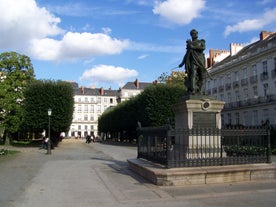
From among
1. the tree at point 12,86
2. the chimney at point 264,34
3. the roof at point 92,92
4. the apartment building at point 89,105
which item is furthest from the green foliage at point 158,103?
the roof at point 92,92

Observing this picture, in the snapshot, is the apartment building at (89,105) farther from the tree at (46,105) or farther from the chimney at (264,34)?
the tree at (46,105)

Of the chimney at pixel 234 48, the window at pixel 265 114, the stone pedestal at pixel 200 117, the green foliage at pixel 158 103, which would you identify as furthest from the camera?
the chimney at pixel 234 48

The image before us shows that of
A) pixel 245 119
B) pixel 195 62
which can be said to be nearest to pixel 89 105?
pixel 245 119

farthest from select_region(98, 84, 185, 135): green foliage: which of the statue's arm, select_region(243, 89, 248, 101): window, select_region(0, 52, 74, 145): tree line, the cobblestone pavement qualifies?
the cobblestone pavement

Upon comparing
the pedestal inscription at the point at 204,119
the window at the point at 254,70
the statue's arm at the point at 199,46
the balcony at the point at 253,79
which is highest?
the window at the point at 254,70

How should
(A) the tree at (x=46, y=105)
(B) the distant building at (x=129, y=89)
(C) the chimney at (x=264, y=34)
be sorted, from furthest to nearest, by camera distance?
(B) the distant building at (x=129, y=89)
(C) the chimney at (x=264, y=34)
(A) the tree at (x=46, y=105)

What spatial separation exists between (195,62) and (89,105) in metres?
132

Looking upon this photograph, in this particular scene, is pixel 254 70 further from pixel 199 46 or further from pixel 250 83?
pixel 199 46

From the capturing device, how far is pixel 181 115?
1328cm

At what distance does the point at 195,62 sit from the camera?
532 inches

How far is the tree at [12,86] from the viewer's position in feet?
150

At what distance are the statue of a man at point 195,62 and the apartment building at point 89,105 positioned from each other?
12310 cm

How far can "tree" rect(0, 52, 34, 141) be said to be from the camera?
150ft

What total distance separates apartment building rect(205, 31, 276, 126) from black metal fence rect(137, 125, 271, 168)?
142 feet
